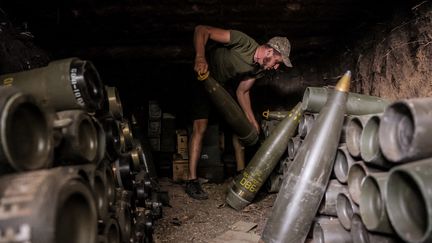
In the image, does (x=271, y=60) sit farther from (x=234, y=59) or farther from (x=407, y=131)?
(x=407, y=131)

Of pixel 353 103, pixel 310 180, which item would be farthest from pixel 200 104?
pixel 310 180

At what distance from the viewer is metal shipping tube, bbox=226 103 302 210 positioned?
10.3ft

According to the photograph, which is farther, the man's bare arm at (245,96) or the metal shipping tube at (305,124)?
the man's bare arm at (245,96)

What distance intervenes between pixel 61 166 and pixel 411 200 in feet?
4.57

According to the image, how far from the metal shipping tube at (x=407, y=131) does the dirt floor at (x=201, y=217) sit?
1.50 meters

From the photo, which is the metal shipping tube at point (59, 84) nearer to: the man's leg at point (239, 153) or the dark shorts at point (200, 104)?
the dark shorts at point (200, 104)

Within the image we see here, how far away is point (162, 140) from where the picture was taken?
4.62 meters

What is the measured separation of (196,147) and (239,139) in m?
0.53

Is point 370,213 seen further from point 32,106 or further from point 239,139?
point 239,139

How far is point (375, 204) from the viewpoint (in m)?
1.63

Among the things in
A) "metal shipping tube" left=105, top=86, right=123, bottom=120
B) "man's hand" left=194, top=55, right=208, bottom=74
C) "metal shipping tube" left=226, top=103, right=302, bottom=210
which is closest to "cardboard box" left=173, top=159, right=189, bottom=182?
"metal shipping tube" left=226, top=103, right=302, bottom=210

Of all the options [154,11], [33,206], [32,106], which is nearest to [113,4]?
[154,11]

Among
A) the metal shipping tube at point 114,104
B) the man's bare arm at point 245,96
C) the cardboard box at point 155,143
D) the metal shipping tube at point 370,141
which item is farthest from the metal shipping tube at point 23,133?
the cardboard box at point 155,143

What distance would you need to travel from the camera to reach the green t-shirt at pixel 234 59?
3.54 m
